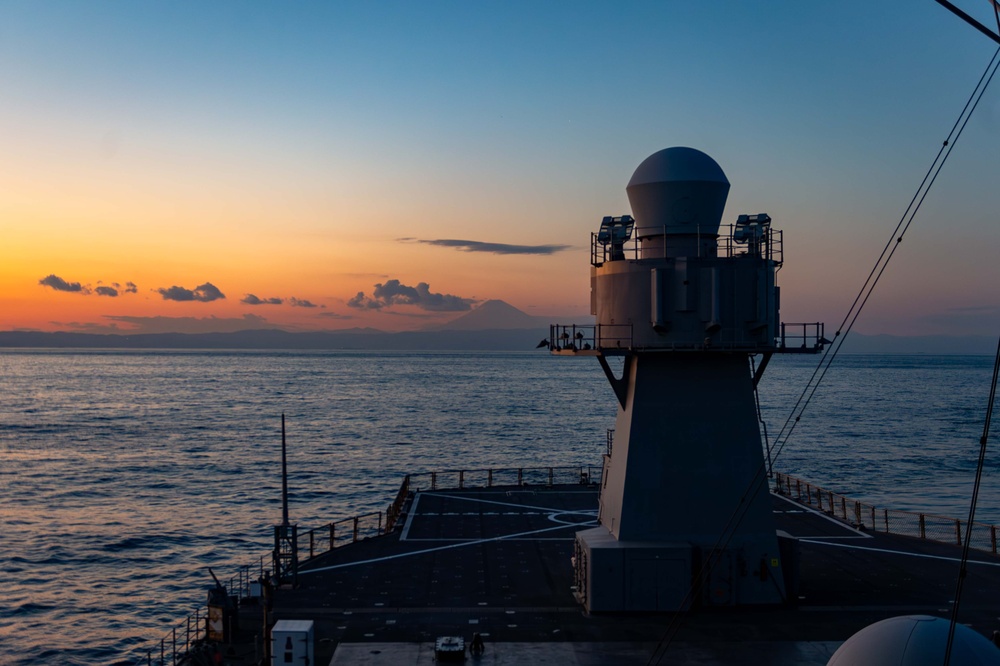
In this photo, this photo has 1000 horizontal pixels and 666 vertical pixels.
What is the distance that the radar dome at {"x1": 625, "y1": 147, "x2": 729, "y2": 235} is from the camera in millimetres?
27516

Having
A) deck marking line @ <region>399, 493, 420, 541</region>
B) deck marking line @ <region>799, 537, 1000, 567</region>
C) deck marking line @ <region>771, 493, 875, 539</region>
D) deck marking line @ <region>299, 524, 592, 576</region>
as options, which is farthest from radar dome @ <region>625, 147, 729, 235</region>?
deck marking line @ <region>771, 493, 875, 539</region>

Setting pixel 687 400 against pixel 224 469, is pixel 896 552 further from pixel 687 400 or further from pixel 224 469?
pixel 224 469

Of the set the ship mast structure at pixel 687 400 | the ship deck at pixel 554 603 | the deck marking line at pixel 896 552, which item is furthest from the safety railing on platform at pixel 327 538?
the deck marking line at pixel 896 552

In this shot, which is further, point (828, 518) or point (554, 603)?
point (828, 518)

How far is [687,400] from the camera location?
2728cm

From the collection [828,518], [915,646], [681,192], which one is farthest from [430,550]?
[915,646]

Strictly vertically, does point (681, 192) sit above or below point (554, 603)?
above

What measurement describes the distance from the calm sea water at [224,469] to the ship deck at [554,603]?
1199cm

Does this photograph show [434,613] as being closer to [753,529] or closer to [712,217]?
[753,529]

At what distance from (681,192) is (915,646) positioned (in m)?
16.5

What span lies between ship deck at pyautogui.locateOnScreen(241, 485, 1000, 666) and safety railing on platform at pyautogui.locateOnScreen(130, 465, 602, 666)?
2648 millimetres

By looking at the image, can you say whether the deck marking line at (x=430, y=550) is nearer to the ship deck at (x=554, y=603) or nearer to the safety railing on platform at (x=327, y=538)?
the ship deck at (x=554, y=603)

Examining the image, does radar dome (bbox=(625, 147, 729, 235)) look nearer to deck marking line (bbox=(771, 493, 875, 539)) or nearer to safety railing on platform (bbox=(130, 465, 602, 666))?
safety railing on platform (bbox=(130, 465, 602, 666))

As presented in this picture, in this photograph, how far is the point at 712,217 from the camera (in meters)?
27.7
